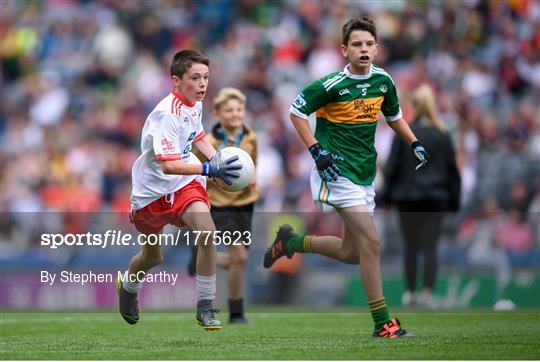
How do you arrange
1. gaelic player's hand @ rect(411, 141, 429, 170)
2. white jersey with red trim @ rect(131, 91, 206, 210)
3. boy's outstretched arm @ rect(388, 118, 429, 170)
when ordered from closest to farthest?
white jersey with red trim @ rect(131, 91, 206, 210)
gaelic player's hand @ rect(411, 141, 429, 170)
boy's outstretched arm @ rect(388, 118, 429, 170)

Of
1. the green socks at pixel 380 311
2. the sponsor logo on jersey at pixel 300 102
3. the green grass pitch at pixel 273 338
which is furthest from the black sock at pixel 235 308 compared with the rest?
the sponsor logo on jersey at pixel 300 102

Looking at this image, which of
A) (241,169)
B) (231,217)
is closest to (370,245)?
(241,169)

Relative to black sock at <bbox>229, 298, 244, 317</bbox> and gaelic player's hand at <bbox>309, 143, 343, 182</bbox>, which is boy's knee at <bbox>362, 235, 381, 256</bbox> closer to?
gaelic player's hand at <bbox>309, 143, 343, 182</bbox>

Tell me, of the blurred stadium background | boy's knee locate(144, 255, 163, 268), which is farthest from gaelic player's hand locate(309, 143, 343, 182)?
the blurred stadium background

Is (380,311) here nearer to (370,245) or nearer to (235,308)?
(370,245)

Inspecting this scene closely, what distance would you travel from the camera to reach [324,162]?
9.52 metres

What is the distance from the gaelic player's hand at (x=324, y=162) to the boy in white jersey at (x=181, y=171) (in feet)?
2.16

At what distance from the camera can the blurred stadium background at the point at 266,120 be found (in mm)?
15383

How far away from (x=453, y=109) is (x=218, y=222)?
6897 millimetres

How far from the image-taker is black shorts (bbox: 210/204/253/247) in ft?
39.7

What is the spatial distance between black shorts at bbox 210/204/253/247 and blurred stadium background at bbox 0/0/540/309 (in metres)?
1.93

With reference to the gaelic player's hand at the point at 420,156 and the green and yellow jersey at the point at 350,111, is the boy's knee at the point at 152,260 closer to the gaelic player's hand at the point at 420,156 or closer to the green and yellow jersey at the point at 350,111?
the green and yellow jersey at the point at 350,111

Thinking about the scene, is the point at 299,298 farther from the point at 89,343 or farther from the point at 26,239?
the point at 89,343

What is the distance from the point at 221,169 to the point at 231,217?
3.03m
